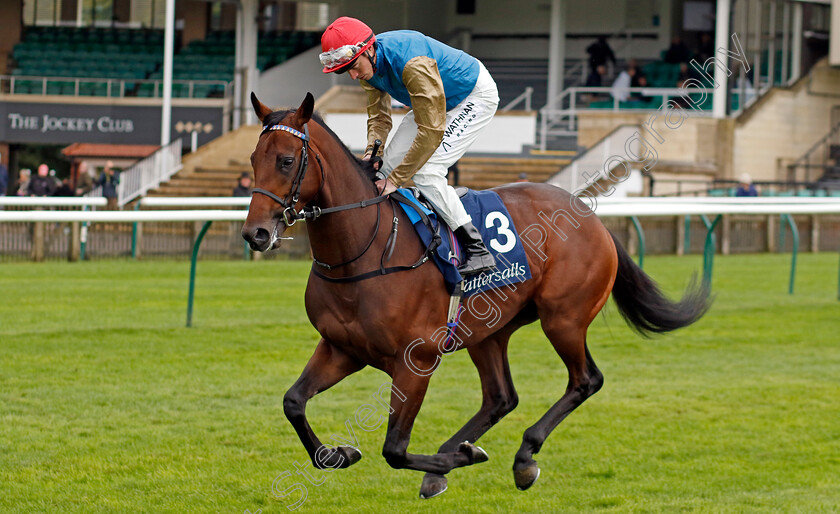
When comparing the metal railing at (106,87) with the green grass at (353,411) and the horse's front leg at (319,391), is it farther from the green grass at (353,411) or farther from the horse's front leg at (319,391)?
the horse's front leg at (319,391)

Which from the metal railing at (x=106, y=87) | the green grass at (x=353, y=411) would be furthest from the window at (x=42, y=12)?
the green grass at (x=353, y=411)

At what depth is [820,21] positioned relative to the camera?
2506cm

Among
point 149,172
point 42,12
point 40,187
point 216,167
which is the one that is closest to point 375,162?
point 40,187

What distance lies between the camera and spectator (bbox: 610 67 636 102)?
860 inches

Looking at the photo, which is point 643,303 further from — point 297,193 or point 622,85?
point 622,85

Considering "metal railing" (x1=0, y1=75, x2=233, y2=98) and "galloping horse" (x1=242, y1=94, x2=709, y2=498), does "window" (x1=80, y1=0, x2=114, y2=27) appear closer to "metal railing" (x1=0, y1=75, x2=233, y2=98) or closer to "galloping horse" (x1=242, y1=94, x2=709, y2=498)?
"metal railing" (x1=0, y1=75, x2=233, y2=98)

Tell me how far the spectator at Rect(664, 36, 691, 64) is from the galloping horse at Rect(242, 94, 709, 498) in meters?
19.9

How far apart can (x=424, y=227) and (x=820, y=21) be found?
23425mm

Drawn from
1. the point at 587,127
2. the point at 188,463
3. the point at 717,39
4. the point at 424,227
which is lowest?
the point at 188,463

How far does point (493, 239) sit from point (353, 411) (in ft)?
6.60

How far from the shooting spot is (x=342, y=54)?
3855 millimetres

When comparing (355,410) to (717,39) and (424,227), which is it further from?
(717,39)

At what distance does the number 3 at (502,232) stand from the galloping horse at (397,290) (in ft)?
0.31

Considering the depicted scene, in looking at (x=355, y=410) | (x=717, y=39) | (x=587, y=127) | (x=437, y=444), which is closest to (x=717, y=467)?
(x=437, y=444)
